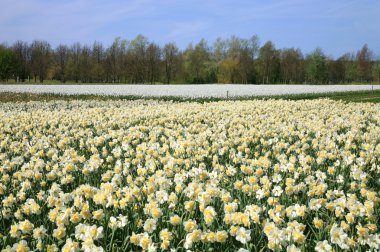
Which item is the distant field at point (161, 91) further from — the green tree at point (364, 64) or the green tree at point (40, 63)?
the green tree at point (364, 64)

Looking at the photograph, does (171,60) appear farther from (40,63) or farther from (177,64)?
(40,63)

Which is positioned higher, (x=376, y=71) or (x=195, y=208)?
(x=376, y=71)

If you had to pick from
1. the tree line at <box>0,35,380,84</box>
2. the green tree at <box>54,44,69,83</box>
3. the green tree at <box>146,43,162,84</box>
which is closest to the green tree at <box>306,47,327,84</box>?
the tree line at <box>0,35,380,84</box>

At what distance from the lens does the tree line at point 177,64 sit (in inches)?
2598

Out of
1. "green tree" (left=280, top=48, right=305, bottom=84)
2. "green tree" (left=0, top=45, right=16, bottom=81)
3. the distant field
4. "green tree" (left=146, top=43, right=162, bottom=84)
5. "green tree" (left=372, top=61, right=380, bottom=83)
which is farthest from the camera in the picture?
"green tree" (left=280, top=48, right=305, bottom=84)

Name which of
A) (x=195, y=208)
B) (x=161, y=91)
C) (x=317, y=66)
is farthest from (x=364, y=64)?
(x=195, y=208)

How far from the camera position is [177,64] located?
71750 mm

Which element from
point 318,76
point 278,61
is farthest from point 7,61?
point 318,76

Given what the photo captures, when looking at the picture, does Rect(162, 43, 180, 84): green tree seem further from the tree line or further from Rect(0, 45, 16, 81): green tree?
Rect(0, 45, 16, 81): green tree

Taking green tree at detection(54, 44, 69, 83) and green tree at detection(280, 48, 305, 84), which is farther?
green tree at detection(280, 48, 305, 84)

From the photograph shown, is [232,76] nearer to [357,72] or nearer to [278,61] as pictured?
[278,61]

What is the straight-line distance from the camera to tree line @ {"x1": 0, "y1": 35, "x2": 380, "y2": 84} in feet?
217

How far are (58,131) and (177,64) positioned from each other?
64.0m

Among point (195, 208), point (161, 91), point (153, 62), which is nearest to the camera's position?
point (195, 208)
